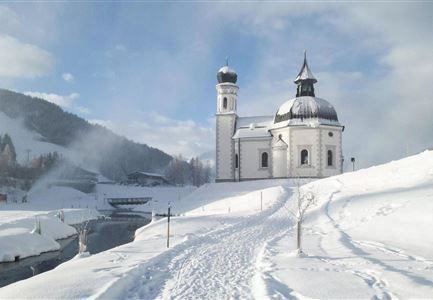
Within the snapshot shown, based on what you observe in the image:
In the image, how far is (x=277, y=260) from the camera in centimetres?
1212

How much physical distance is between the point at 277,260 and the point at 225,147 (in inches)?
1625

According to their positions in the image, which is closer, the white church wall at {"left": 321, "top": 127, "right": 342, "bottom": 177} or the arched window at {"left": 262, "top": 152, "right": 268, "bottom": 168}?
the white church wall at {"left": 321, "top": 127, "right": 342, "bottom": 177}

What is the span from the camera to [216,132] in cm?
5388

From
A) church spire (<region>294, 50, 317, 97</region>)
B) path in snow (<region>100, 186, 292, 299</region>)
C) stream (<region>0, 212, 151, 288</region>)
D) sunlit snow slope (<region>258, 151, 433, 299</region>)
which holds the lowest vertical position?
stream (<region>0, 212, 151, 288</region>)

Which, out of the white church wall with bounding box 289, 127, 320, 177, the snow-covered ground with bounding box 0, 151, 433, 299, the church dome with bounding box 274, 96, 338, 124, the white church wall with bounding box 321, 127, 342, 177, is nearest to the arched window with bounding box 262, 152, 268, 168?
the white church wall with bounding box 289, 127, 320, 177

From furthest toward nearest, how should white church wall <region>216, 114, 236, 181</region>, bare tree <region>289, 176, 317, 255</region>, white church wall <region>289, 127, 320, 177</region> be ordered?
white church wall <region>216, 114, 236, 181</region> → white church wall <region>289, 127, 320, 177</region> → bare tree <region>289, 176, 317, 255</region>

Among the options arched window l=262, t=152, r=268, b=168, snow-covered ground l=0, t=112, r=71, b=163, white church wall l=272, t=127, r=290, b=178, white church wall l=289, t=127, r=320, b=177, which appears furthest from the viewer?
snow-covered ground l=0, t=112, r=71, b=163

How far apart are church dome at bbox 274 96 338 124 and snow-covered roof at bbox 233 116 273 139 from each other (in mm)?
2480

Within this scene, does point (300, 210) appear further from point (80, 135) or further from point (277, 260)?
point (80, 135)

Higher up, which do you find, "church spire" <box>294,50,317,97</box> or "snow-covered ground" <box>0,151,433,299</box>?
"church spire" <box>294,50,317,97</box>

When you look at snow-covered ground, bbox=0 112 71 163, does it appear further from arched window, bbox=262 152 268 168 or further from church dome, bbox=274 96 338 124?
church dome, bbox=274 96 338 124

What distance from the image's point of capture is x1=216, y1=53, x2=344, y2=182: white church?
A: 48.6 m

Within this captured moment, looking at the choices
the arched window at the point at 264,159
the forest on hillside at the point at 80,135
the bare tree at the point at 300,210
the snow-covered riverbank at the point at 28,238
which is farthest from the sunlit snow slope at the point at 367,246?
the forest on hillside at the point at 80,135

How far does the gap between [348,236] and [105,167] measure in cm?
12579
